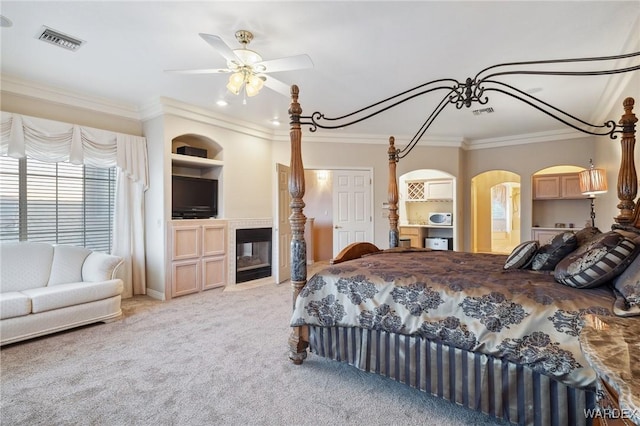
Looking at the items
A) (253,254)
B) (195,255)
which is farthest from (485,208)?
(195,255)

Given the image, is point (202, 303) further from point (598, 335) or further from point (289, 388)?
point (598, 335)

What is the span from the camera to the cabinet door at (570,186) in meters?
6.10

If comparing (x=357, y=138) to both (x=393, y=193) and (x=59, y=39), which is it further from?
(x=59, y=39)

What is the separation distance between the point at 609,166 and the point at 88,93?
7.06 meters

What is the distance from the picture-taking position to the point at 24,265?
3.36 metres

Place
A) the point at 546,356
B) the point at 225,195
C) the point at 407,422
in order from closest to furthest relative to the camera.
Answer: the point at 546,356 → the point at 407,422 → the point at 225,195

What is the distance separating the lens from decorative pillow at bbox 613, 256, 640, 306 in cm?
141

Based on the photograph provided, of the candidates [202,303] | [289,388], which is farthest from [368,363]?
[202,303]

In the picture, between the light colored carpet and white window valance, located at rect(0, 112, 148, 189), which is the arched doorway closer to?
the light colored carpet

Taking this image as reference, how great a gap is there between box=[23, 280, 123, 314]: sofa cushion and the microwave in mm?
6799

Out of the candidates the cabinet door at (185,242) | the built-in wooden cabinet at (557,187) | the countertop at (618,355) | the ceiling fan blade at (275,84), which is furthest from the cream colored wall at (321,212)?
the countertop at (618,355)

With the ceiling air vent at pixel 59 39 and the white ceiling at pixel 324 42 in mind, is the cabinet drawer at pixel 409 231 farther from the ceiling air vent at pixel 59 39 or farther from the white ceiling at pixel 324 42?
the ceiling air vent at pixel 59 39

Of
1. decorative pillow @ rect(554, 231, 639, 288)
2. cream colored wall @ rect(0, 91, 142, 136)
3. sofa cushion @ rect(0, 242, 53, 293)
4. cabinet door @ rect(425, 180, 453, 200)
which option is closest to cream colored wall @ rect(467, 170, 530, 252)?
cabinet door @ rect(425, 180, 453, 200)

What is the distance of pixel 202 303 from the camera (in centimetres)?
424
